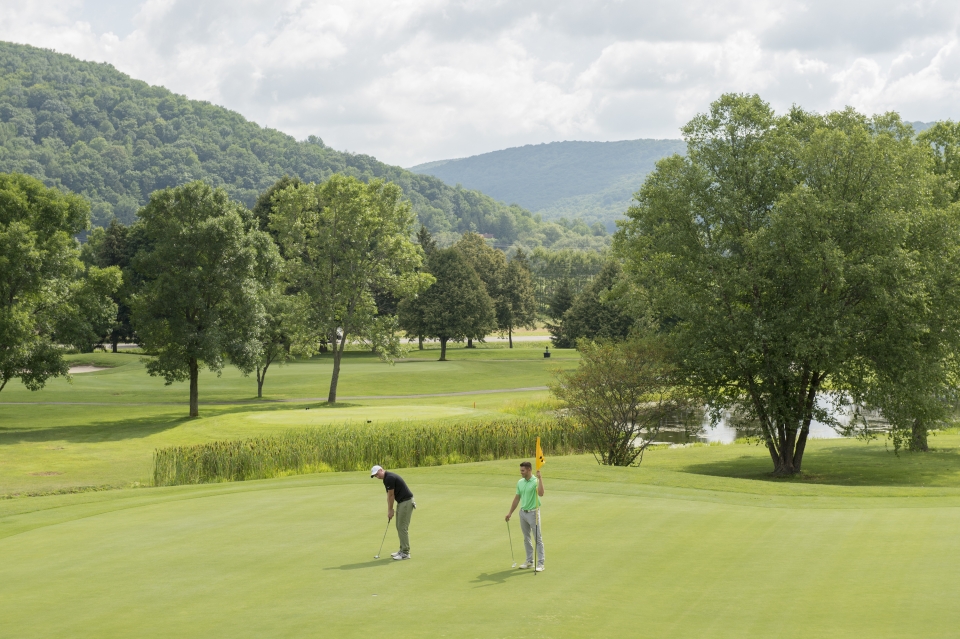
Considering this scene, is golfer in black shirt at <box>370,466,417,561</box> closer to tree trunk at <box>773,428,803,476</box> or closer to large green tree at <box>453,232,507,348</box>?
tree trunk at <box>773,428,803,476</box>

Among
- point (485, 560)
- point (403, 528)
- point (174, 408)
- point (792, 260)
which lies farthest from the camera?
point (174, 408)

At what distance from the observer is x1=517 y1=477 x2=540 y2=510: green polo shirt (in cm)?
1427

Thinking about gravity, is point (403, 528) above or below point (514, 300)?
below

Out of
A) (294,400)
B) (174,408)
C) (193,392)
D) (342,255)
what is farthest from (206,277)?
(294,400)

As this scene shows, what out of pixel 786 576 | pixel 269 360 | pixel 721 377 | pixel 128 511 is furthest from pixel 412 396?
pixel 786 576

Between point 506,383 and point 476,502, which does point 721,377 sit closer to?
point 476,502

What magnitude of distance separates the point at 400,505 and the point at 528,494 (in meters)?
2.31

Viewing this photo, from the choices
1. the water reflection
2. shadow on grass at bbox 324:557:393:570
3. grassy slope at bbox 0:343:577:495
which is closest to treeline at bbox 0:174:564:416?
grassy slope at bbox 0:343:577:495

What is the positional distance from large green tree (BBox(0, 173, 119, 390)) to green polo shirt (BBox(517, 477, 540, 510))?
1441 inches

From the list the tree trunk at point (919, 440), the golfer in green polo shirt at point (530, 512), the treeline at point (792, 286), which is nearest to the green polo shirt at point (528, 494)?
the golfer in green polo shirt at point (530, 512)

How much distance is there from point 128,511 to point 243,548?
670 cm

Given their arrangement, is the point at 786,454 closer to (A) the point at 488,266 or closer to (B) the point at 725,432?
(B) the point at 725,432

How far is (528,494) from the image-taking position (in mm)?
14414

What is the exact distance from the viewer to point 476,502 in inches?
790
